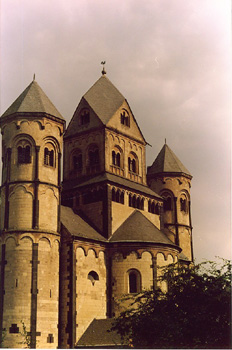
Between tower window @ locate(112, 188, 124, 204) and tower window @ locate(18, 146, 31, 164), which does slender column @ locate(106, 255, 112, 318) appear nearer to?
tower window @ locate(112, 188, 124, 204)

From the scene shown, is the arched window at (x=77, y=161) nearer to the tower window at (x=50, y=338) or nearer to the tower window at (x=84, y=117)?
the tower window at (x=84, y=117)

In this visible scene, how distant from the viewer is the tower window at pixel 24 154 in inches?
2084

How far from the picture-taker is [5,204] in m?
51.8

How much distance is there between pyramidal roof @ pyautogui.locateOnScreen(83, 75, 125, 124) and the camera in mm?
66938

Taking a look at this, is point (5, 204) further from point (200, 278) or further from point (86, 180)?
point (200, 278)

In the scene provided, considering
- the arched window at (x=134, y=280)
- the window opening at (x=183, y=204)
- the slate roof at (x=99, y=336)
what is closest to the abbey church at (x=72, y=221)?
the arched window at (x=134, y=280)

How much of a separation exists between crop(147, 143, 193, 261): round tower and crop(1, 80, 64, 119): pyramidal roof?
26.0 m

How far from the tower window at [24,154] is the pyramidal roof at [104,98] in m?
14.5

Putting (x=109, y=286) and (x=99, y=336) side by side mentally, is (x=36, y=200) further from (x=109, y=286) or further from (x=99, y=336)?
(x=99, y=336)

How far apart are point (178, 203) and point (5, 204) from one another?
31.8m

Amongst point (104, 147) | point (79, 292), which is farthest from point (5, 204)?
point (104, 147)

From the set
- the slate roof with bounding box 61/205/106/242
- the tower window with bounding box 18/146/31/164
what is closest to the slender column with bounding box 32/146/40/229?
the tower window with bounding box 18/146/31/164

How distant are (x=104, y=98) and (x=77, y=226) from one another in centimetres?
2013

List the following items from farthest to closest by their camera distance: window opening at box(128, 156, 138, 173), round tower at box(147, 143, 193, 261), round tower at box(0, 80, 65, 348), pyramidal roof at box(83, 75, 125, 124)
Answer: round tower at box(147, 143, 193, 261)
window opening at box(128, 156, 138, 173)
pyramidal roof at box(83, 75, 125, 124)
round tower at box(0, 80, 65, 348)
